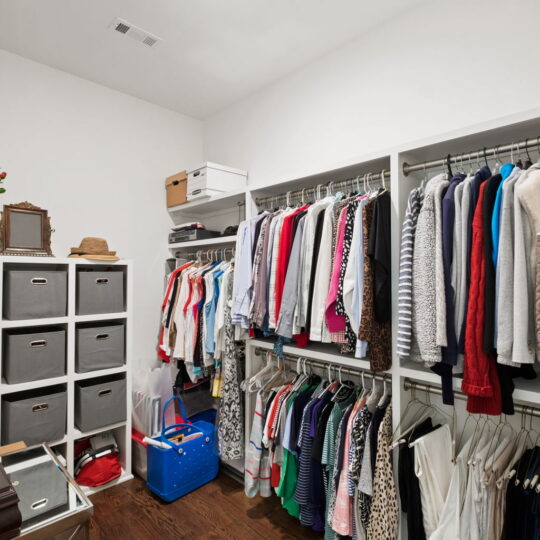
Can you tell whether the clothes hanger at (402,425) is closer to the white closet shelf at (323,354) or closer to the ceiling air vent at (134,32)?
the white closet shelf at (323,354)

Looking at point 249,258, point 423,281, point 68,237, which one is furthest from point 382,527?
point 68,237

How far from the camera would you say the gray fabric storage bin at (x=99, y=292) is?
2268 millimetres

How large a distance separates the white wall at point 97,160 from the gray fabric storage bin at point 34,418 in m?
0.79

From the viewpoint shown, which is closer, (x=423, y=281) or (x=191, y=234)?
(x=423, y=281)

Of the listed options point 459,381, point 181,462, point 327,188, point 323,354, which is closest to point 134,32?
point 327,188

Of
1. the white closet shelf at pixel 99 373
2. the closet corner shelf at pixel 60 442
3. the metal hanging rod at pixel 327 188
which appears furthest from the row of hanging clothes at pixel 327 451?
the closet corner shelf at pixel 60 442

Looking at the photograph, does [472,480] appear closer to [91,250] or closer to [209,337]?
[209,337]

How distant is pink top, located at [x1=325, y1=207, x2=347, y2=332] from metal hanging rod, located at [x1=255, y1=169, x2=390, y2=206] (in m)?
0.30

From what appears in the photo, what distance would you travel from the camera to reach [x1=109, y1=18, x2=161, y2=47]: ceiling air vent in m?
2.06

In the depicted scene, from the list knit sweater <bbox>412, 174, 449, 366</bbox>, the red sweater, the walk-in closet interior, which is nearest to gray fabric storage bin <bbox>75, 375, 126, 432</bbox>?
the walk-in closet interior

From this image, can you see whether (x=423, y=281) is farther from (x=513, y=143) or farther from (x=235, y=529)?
(x=235, y=529)

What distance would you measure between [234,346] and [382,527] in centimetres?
120

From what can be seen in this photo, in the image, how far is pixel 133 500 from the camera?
2193mm

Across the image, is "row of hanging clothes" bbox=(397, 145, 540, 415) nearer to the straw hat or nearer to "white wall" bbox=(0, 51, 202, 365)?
the straw hat
